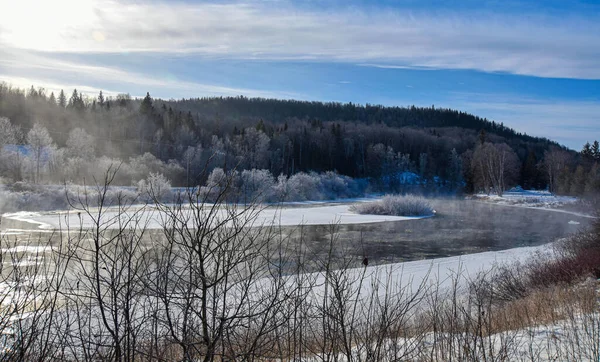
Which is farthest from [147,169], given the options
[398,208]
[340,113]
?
[340,113]

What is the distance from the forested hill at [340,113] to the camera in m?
132

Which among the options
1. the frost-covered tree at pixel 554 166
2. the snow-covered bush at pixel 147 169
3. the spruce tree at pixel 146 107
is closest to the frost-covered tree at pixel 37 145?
the snow-covered bush at pixel 147 169

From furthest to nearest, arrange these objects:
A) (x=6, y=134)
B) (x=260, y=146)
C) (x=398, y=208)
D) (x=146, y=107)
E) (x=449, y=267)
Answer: (x=146, y=107) → (x=260, y=146) → (x=6, y=134) → (x=398, y=208) → (x=449, y=267)

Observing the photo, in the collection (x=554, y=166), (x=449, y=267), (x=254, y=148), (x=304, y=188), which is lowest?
(x=304, y=188)

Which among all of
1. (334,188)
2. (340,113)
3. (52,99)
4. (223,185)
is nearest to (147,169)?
(334,188)

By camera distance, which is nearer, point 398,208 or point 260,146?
point 398,208

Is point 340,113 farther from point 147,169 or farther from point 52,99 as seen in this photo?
point 147,169

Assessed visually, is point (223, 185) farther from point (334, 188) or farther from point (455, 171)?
point (455, 171)

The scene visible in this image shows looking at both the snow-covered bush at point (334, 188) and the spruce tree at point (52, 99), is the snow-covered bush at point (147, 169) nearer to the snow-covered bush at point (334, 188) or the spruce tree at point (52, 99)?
the snow-covered bush at point (334, 188)

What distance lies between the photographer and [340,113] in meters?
144

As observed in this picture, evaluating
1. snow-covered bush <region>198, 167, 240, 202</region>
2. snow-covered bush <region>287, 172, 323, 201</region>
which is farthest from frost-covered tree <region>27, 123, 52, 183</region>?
snow-covered bush <region>198, 167, 240, 202</region>

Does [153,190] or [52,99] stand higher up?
[52,99]

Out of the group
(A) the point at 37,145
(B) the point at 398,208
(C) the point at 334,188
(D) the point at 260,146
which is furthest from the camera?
(D) the point at 260,146

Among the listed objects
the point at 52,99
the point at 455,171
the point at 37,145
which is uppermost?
the point at 52,99
